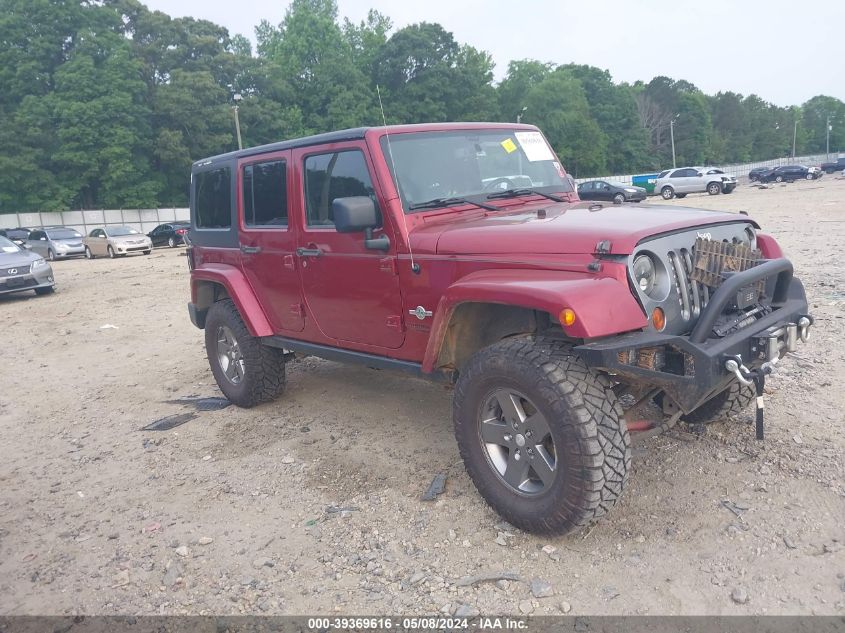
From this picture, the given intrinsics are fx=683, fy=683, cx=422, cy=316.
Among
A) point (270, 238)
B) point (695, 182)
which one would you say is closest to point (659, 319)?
point (270, 238)

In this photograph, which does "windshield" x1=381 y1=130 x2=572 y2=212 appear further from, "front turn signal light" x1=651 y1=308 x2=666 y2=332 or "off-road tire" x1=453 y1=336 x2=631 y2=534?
"front turn signal light" x1=651 y1=308 x2=666 y2=332

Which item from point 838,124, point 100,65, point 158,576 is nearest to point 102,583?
point 158,576

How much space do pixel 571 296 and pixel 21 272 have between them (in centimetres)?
1390

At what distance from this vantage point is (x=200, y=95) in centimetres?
4838

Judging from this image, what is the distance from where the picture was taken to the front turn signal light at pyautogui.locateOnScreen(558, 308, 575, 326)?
9.64 feet

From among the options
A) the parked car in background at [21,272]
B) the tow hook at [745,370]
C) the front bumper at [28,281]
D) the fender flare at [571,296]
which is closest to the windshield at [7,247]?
the parked car in background at [21,272]

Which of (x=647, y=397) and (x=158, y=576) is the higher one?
(x=647, y=397)

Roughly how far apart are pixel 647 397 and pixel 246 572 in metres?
2.21

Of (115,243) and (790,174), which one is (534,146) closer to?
(115,243)

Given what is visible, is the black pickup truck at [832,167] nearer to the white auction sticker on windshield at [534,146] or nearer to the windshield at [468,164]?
the white auction sticker on windshield at [534,146]

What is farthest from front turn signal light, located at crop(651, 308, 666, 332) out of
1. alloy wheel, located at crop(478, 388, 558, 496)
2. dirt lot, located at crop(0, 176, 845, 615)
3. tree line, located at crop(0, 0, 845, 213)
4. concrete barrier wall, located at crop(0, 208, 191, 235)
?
concrete barrier wall, located at crop(0, 208, 191, 235)

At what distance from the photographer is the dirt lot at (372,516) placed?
3057 mm

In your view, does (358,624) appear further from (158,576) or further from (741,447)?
(741,447)

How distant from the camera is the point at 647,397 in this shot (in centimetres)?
354
